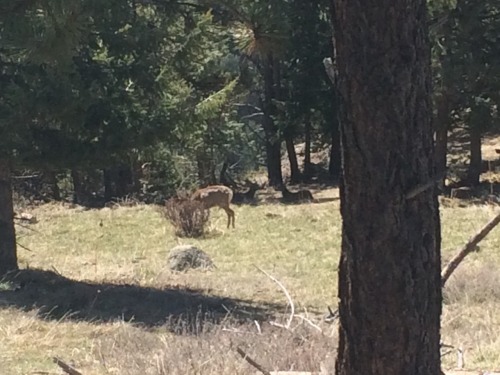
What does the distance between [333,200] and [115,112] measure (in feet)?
45.2

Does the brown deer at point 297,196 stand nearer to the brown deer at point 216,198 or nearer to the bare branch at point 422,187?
the brown deer at point 216,198

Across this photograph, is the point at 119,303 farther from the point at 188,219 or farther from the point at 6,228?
the point at 188,219

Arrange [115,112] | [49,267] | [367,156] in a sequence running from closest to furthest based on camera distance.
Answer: [367,156], [115,112], [49,267]

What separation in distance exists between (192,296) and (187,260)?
2892 millimetres

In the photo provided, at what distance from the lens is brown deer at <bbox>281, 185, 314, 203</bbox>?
84.1 ft

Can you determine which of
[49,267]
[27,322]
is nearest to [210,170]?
[49,267]

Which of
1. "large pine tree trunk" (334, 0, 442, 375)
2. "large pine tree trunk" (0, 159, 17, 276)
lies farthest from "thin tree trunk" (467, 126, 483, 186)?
"large pine tree trunk" (334, 0, 442, 375)

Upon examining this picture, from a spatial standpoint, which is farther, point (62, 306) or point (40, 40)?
point (62, 306)

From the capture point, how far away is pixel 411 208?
3.11m

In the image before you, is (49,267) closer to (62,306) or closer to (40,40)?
(62,306)

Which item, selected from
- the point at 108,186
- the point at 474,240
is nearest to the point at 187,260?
the point at 474,240

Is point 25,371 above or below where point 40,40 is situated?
below

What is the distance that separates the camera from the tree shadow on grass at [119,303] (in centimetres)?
1008

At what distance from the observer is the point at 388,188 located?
3086mm
